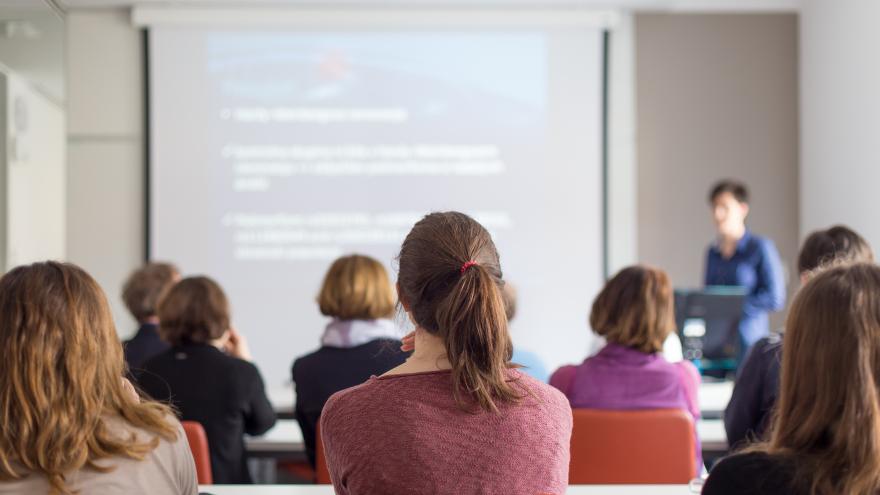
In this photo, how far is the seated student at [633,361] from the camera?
100.0 inches

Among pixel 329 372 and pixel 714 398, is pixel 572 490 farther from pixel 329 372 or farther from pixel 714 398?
pixel 714 398

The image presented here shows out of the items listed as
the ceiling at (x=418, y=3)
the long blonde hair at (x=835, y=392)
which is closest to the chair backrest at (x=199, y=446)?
the long blonde hair at (x=835, y=392)

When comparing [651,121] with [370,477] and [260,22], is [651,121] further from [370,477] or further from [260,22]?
[370,477]

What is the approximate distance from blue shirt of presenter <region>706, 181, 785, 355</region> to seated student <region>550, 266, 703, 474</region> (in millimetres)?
2160

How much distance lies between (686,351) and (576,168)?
2.07 m

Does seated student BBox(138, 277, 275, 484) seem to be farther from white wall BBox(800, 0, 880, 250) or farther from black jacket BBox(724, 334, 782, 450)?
white wall BBox(800, 0, 880, 250)

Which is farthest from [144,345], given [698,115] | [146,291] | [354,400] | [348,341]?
[698,115]

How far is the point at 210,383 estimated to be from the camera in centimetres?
267

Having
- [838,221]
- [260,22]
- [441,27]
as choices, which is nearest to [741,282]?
[838,221]

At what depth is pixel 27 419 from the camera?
137 centimetres

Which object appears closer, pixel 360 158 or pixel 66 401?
pixel 66 401

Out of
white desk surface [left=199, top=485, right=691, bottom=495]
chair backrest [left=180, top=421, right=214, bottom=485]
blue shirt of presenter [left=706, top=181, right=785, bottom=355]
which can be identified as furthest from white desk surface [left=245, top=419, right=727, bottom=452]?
blue shirt of presenter [left=706, top=181, right=785, bottom=355]

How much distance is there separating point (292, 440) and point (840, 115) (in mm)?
3713

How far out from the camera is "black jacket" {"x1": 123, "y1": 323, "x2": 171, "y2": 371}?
3271mm
